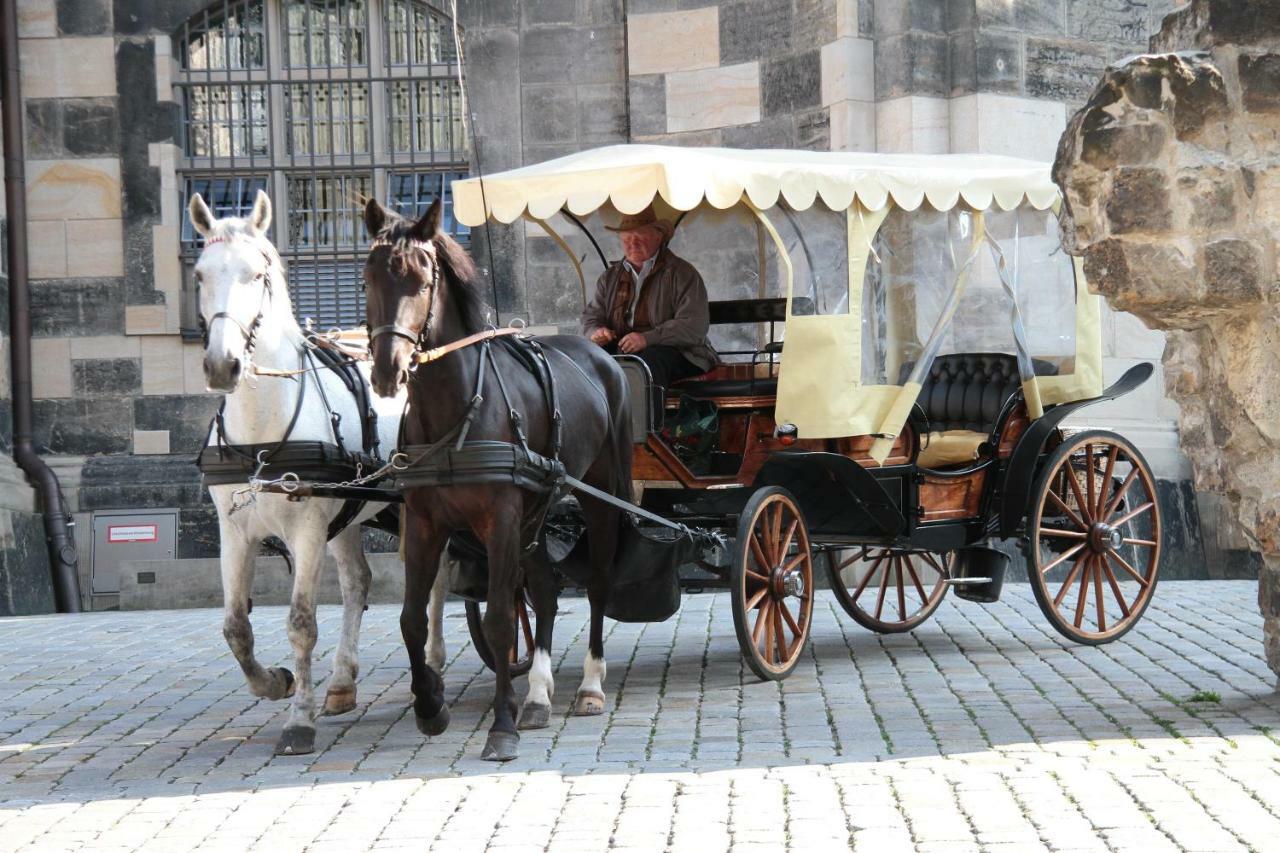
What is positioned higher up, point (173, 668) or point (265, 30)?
point (265, 30)

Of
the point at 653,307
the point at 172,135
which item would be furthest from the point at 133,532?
the point at 653,307

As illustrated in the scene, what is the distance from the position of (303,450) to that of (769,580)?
2.37 meters

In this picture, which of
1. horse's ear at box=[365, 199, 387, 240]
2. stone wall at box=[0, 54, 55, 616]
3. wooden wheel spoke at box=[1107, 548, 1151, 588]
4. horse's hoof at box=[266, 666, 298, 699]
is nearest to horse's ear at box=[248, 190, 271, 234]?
horse's ear at box=[365, 199, 387, 240]

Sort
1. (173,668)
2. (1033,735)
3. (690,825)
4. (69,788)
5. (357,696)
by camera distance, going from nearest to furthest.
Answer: (690,825)
(69,788)
(1033,735)
(357,696)
(173,668)

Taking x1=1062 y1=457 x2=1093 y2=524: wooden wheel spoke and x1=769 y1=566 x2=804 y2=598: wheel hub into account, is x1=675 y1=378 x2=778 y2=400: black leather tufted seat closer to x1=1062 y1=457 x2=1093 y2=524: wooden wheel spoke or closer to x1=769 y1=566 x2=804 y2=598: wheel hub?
x1=769 y1=566 x2=804 y2=598: wheel hub

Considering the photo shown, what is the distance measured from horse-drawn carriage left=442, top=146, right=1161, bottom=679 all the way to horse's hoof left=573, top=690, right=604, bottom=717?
1.98ft

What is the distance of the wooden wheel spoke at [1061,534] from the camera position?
9234 millimetres

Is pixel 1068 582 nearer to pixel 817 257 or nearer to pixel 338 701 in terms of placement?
pixel 817 257

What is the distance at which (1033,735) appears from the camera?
21.9 feet

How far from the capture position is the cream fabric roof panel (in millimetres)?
Answer: 8023

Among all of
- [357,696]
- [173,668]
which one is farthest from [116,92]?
[357,696]

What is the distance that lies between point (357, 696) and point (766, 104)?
7.47m

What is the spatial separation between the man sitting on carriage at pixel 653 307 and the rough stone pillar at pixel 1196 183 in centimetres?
223

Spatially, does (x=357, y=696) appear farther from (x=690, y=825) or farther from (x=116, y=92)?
(x=116, y=92)
